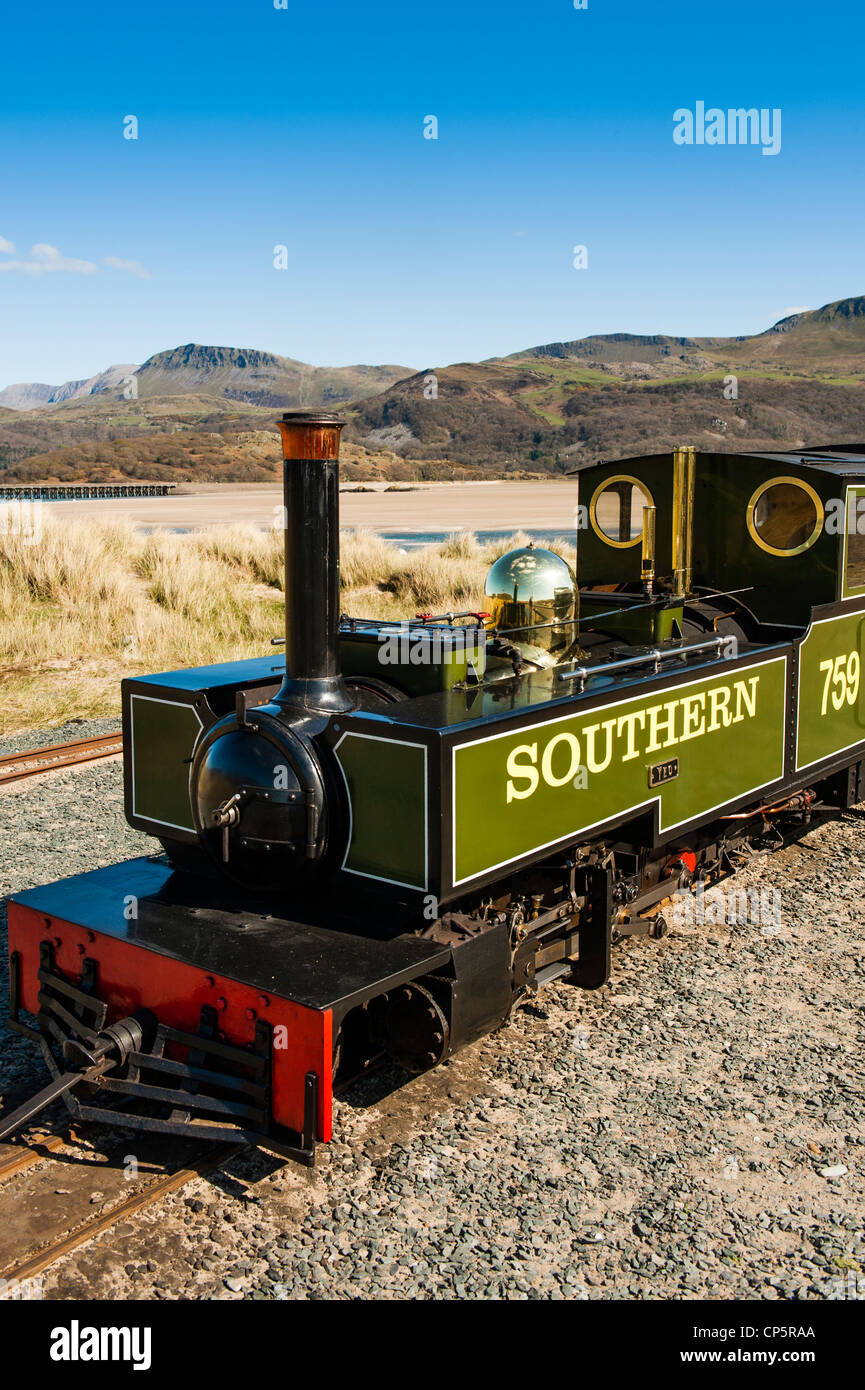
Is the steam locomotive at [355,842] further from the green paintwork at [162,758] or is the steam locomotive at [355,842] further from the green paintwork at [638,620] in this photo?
the green paintwork at [638,620]

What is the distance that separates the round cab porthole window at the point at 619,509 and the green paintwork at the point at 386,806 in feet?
12.0

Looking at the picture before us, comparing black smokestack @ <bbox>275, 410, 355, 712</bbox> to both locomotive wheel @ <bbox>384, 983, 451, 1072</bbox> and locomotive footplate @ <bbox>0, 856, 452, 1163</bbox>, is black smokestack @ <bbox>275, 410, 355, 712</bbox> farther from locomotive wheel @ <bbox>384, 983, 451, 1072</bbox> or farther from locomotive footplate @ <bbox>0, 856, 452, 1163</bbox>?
locomotive wheel @ <bbox>384, 983, 451, 1072</bbox>

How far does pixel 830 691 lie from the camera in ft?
23.7

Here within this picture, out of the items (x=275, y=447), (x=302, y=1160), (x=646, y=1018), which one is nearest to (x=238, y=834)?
(x=302, y=1160)

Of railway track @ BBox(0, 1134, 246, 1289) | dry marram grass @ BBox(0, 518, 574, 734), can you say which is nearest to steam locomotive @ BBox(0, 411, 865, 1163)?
railway track @ BBox(0, 1134, 246, 1289)

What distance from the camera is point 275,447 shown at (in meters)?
78.3

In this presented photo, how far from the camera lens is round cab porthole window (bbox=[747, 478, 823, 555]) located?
693 cm

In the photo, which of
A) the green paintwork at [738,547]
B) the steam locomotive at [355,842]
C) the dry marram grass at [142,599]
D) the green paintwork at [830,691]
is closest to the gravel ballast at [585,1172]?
the steam locomotive at [355,842]

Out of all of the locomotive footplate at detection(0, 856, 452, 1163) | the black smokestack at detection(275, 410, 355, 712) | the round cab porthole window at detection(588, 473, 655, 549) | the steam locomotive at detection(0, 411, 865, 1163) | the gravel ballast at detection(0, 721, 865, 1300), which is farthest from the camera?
the round cab porthole window at detection(588, 473, 655, 549)

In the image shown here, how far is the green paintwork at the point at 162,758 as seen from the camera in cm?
529

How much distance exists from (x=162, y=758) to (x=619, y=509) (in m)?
3.75

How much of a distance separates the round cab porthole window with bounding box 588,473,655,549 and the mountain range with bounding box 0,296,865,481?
3493cm

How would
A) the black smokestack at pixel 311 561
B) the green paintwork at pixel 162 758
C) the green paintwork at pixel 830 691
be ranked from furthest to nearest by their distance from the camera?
the green paintwork at pixel 830 691
the green paintwork at pixel 162 758
the black smokestack at pixel 311 561

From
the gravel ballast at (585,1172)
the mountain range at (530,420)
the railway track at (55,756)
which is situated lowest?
the gravel ballast at (585,1172)
